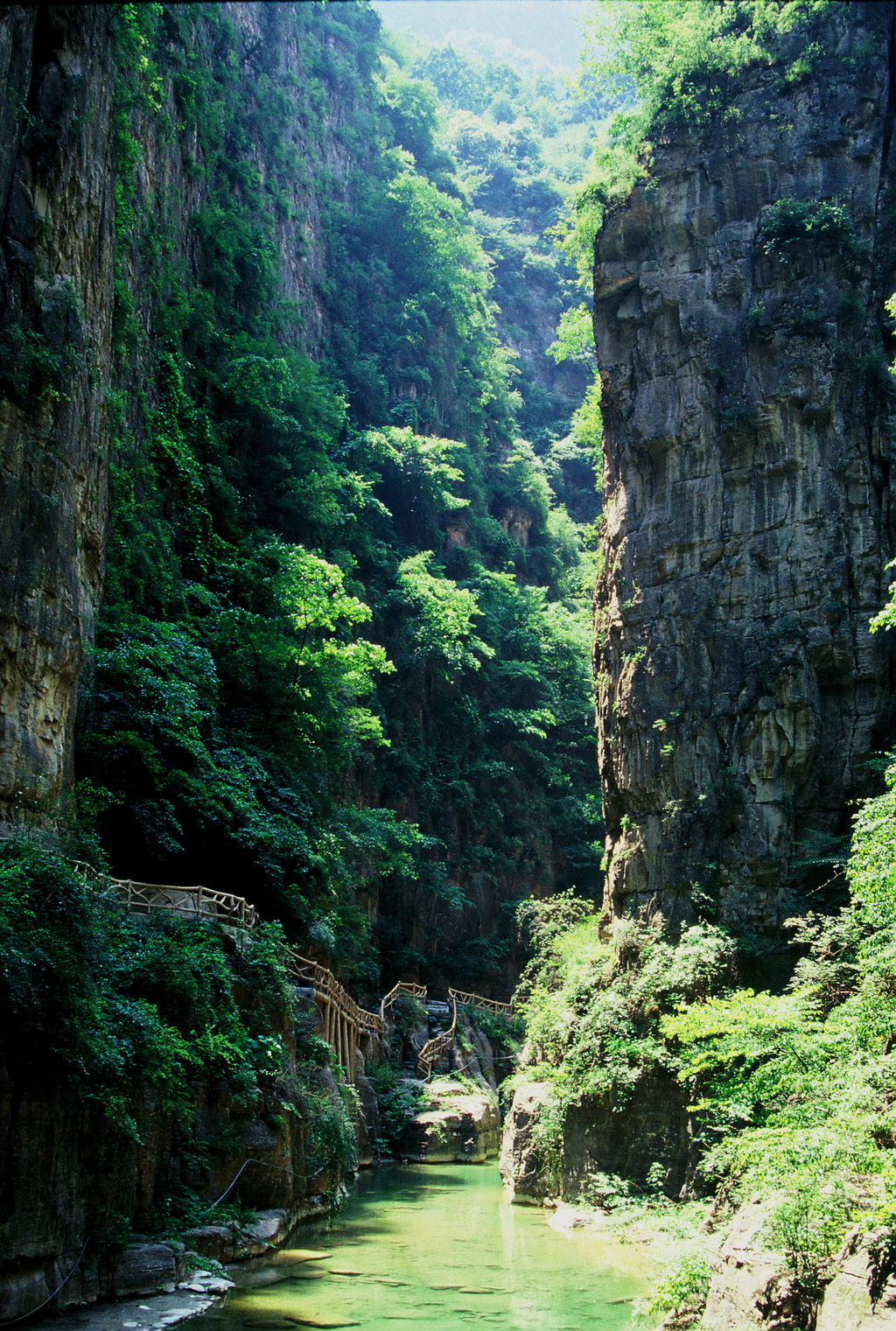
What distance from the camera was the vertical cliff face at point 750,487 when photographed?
1714 centimetres

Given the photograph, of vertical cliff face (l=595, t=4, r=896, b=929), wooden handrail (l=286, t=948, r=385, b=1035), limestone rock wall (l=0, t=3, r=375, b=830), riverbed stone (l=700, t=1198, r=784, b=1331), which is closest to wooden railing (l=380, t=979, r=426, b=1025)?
wooden handrail (l=286, t=948, r=385, b=1035)

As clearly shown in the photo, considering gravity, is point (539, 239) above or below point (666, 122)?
above

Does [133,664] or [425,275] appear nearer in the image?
[133,664]

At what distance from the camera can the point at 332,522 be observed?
96.6 feet

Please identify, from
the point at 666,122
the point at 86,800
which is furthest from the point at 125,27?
the point at 86,800

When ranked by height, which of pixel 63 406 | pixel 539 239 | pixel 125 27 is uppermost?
pixel 539 239

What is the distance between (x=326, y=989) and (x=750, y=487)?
11858mm

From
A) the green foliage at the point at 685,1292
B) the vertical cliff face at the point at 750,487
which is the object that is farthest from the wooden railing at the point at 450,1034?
the green foliage at the point at 685,1292

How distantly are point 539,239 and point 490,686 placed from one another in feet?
109

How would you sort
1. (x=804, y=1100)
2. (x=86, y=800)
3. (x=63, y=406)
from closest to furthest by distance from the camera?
(x=804, y=1100) → (x=63, y=406) → (x=86, y=800)

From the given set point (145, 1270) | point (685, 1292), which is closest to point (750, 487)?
point (685, 1292)

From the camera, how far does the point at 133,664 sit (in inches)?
650

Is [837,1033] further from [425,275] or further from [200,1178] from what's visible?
[425,275]

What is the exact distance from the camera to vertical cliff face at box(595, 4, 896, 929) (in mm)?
17141
